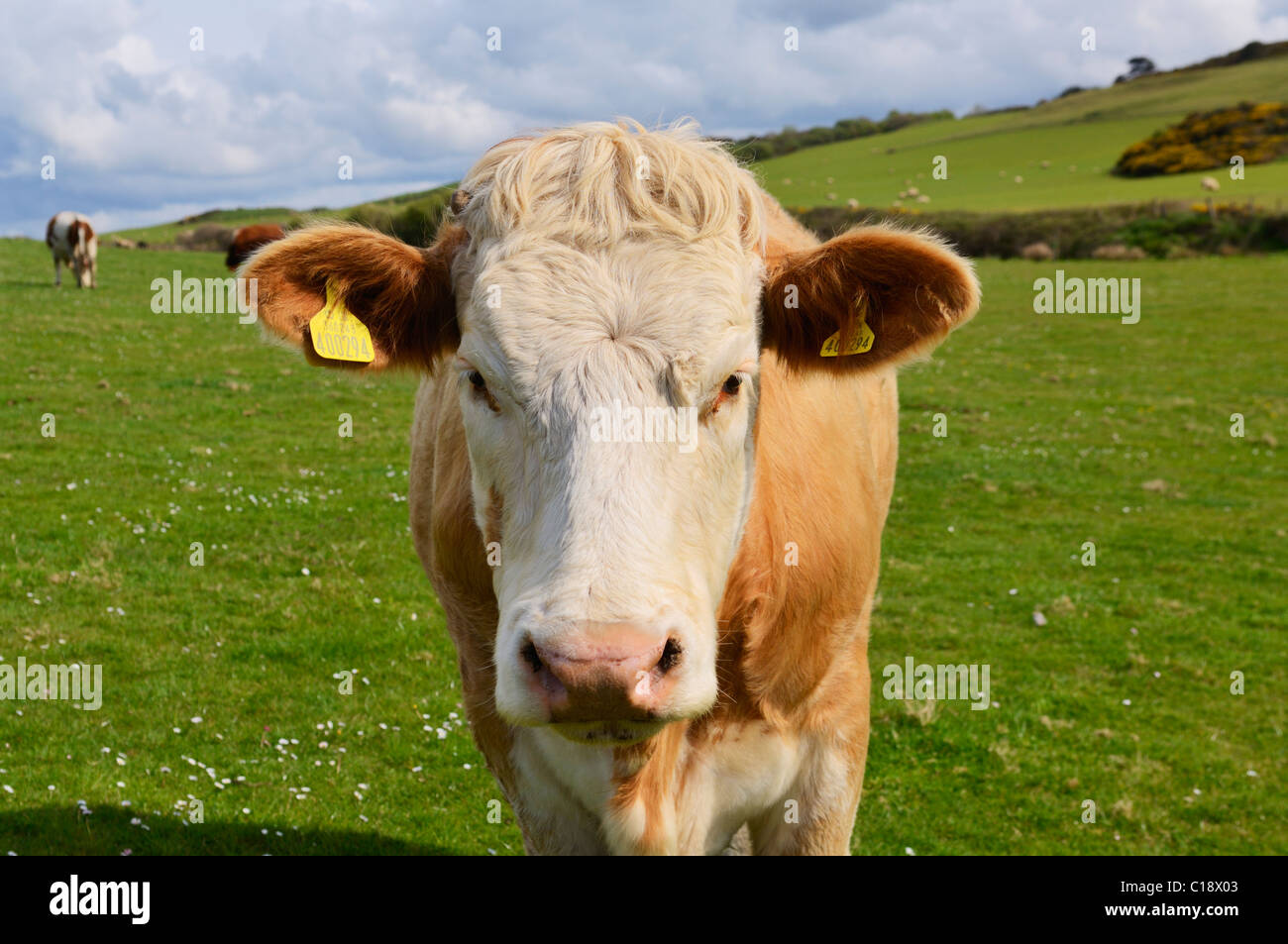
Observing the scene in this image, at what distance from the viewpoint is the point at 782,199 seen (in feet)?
188

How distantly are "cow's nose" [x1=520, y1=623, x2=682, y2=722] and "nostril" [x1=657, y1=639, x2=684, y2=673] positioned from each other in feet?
0.06

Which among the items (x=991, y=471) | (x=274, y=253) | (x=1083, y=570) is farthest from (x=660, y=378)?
(x=991, y=471)

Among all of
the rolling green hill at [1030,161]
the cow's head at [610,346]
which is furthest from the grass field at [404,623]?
the rolling green hill at [1030,161]

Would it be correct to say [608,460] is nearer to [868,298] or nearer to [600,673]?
[600,673]

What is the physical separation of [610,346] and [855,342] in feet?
3.89

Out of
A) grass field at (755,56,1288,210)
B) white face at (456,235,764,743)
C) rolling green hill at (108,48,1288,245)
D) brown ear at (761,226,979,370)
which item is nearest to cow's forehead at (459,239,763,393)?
white face at (456,235,764,743)

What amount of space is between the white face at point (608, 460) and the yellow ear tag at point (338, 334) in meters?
0.39

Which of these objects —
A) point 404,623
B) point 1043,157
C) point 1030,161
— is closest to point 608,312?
point 404,623

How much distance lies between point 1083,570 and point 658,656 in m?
10.9

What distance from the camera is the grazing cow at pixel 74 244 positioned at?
28938 mm

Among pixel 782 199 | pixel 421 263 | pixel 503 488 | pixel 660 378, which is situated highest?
pixel 782 199

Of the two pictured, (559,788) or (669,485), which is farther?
(559,788)

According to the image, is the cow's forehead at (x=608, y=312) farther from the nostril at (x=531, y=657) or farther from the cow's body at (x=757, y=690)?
the nostril at (x=531, y=657)

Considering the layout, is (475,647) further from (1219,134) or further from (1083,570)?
(1219,134)
